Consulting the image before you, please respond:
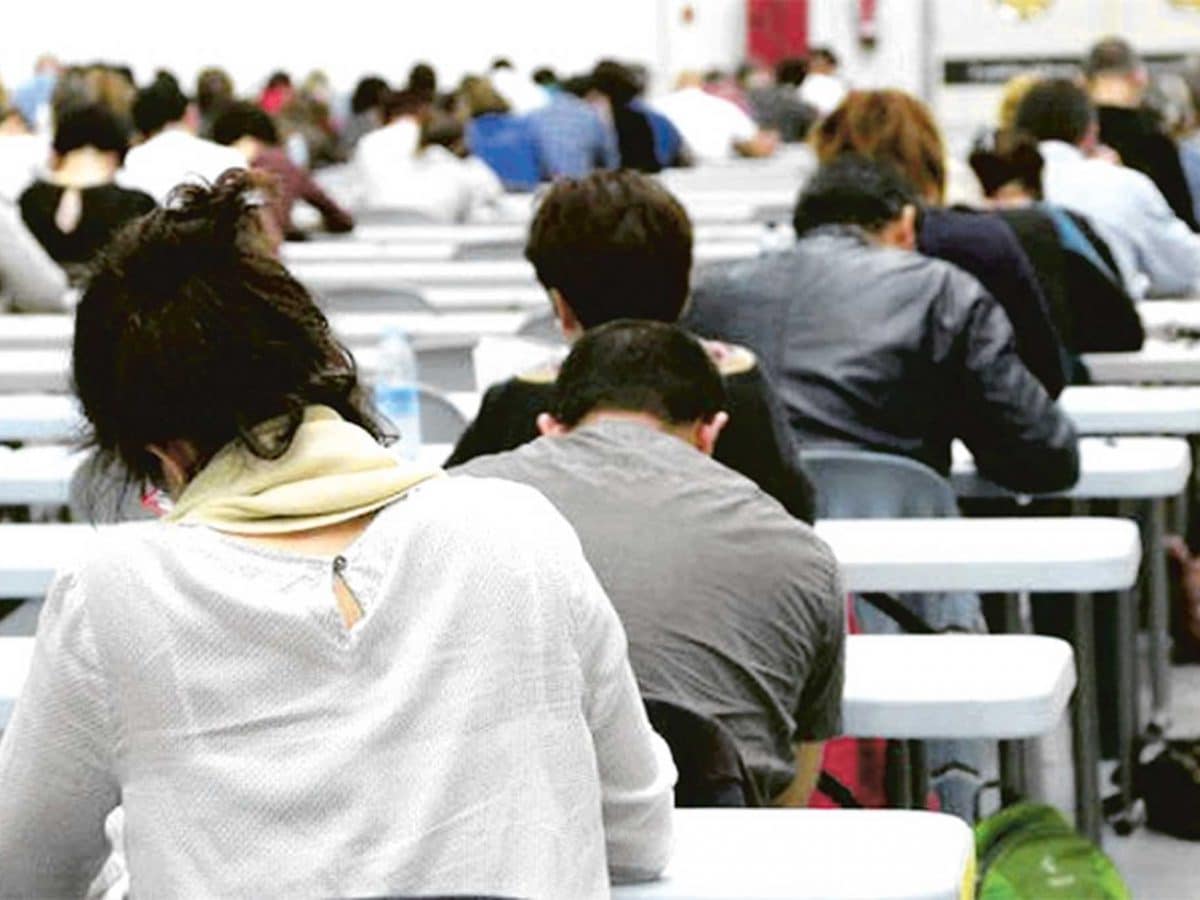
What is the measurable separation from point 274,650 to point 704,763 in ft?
2.28

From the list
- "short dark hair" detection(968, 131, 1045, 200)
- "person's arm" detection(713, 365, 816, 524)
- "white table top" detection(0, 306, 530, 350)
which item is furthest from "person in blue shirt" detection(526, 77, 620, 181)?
"person's arm" detection(713, 365, 816, 524)

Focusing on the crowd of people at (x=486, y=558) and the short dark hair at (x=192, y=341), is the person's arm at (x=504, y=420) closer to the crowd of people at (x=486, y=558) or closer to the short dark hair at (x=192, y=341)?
the crowd of people at (x=486, y=558)

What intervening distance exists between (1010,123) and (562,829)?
5612 mm

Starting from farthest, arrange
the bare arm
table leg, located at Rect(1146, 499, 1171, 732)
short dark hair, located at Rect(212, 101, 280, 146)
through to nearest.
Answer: short dark hair, located at Rect(212, 101, 280, 146)
table leg, located at Rect(1146, 499, 1171, 732)
the bare arm

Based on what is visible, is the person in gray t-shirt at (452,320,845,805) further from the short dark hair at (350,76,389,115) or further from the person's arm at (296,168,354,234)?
the short dark hair at (350,76,389,115)

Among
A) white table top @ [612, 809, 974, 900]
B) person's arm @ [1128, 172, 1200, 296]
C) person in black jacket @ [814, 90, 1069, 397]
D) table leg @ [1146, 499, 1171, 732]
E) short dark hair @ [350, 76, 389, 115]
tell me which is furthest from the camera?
short dark hair @ [350, 76, 389, 115]

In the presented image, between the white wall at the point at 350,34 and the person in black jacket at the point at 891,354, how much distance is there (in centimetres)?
1581

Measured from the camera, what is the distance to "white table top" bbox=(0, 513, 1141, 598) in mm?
3697

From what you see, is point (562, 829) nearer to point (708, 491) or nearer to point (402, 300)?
point (708, 491)

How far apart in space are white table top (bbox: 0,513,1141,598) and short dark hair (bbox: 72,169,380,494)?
172 centimetres

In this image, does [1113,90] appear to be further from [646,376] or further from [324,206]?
[646,376]

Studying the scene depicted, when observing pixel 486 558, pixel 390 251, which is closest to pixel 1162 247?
pixel 390 251

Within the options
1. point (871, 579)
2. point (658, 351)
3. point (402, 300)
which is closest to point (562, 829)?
point (658, 351)

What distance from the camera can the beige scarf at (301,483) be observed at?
6.72 ft
